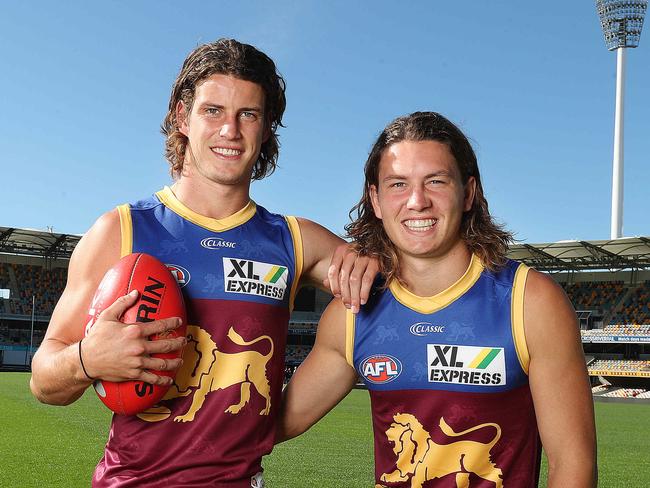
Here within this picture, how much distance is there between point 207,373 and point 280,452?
826 centimetres

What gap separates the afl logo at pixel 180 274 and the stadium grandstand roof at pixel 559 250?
119ft

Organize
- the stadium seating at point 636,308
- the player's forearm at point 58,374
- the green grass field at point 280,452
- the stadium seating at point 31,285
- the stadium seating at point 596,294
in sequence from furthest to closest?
1. the stadium seating at point 31,285
2. the stadium seating at point 596,294
3. the stadium seating at point 636,308
4. the green grass field at point 280,452
5. the player's forearm at point 58,374

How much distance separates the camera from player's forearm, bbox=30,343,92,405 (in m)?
2.49

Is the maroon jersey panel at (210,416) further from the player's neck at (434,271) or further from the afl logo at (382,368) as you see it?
the player's neck at (434,271)

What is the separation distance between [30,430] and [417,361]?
36.5 ft

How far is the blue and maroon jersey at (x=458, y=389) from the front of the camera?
2.72 metres

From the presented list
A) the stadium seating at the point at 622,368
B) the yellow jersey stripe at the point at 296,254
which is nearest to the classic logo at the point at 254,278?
the yellow jersey stripe at the point at 296,254

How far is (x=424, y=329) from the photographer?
288 cm

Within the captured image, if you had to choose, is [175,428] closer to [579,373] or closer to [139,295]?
[139,295]

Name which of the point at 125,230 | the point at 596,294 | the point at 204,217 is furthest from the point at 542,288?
the point at 596,294

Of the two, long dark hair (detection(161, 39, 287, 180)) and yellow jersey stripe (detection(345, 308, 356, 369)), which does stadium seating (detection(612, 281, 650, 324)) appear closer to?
yellow jersey stripe (detection(345, 308, 356, 369))

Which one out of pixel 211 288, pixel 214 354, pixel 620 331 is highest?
pixel 620 331

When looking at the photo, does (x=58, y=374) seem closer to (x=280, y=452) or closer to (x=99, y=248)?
(x=99, y=248)

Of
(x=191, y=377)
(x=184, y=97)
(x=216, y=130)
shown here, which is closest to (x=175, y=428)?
(x=191, y=377)
